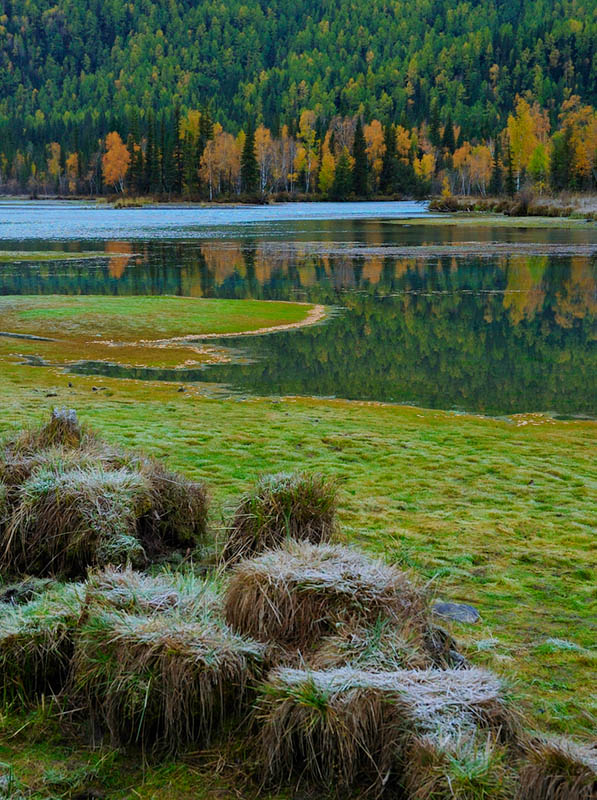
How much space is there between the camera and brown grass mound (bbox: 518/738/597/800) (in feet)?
12.1

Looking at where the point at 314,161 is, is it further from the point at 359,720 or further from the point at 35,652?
the point at 359,720

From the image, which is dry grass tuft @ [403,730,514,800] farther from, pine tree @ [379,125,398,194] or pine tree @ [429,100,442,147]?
pine tree @ [429,100,442,147]

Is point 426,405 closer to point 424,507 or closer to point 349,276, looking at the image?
point 424,507

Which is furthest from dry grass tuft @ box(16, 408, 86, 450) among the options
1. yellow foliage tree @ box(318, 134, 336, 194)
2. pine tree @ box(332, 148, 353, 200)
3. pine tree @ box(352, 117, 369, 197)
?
pine tree @ box(352, 117, 369, 197)

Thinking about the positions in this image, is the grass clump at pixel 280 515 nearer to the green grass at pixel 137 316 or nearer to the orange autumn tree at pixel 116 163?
the green grass at pixel 137 316

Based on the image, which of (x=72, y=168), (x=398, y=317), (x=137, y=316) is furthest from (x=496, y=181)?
(x=137, y=316)

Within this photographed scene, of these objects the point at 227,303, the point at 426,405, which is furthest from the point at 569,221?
the point at 426,405

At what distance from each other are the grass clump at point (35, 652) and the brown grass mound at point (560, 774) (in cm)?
248

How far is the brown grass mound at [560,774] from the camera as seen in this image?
369 centimetres

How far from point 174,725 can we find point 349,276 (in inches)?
1159

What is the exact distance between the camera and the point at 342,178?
132 meters

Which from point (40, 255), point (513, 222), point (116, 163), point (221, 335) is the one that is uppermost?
point (116, 163)

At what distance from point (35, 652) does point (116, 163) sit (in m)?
149

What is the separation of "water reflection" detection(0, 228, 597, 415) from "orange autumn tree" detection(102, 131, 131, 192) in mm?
106003
